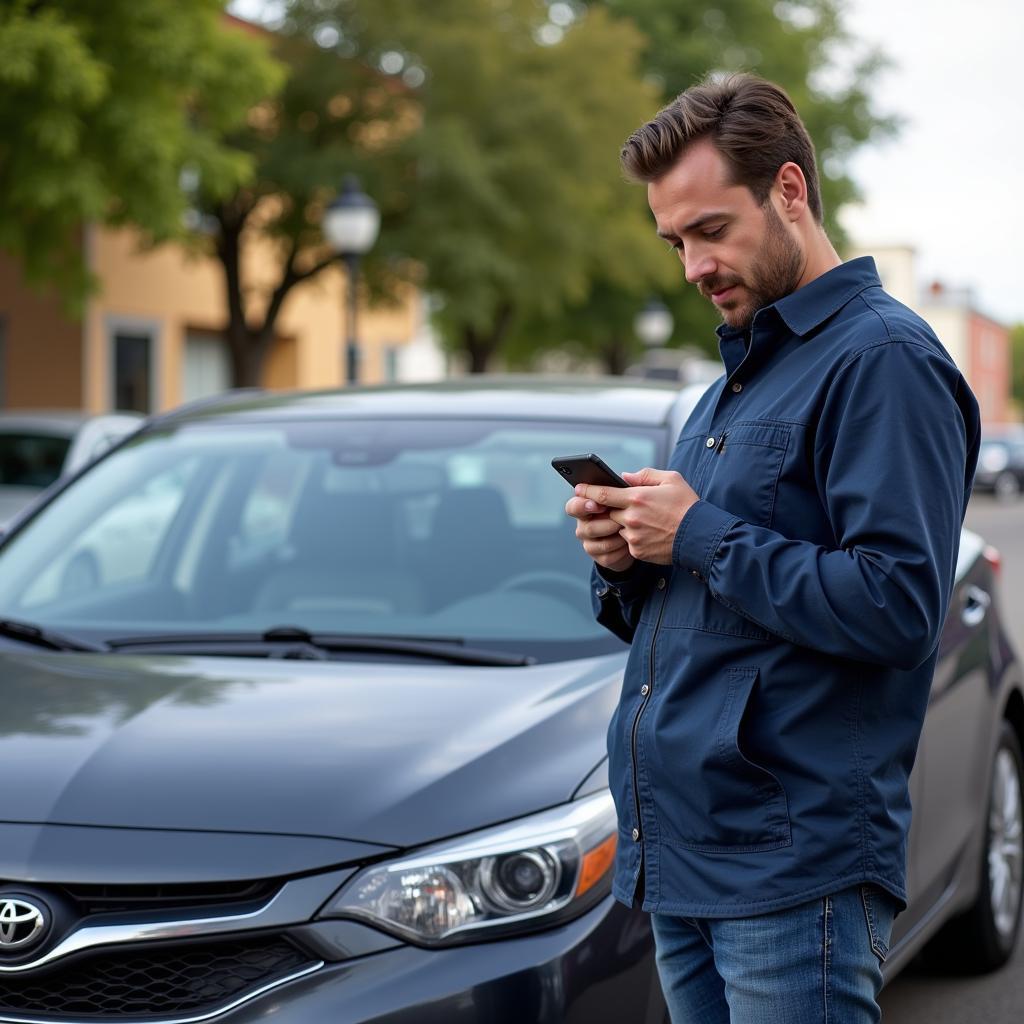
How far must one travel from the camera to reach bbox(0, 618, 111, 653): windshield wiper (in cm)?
354

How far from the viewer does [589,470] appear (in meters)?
2.08

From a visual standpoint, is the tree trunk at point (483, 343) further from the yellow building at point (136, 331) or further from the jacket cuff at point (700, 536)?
the jacket cuff at point (700, 536)

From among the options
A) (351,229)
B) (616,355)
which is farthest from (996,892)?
(616,355)

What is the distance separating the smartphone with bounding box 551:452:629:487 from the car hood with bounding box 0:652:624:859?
720mm

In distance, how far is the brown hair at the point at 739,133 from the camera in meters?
2.03

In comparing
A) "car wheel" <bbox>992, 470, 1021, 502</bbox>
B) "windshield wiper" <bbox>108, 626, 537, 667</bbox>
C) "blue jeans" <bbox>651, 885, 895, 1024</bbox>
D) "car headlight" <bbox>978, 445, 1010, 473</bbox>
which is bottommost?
"car wheel" <bbox>992, 470, 1021, 502</bbox>

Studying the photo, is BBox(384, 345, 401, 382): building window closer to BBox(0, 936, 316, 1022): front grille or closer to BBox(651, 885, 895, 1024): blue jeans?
BBox(0, 936, 316, 1022): front grille

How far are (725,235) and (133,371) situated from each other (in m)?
25.9

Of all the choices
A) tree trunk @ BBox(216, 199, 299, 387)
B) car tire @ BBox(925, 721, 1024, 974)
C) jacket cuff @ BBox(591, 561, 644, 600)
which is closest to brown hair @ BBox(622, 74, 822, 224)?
jacket cuff @ BBox(591, 561, 644, 600)

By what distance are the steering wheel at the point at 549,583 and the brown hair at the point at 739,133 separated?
5.31ft

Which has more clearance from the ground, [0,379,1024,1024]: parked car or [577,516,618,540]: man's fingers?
[577,516,618,540]: man's fingers

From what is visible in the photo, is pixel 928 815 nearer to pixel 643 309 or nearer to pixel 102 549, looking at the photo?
pixel 102 549

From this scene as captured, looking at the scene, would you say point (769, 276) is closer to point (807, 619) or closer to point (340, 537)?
point (807, 619)

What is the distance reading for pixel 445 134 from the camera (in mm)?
23984
